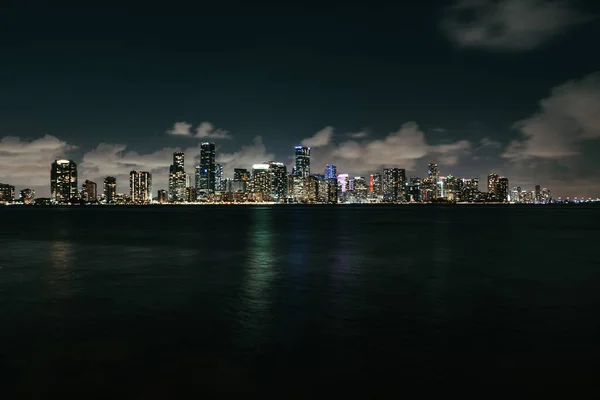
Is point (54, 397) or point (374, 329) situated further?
point (374, 329)

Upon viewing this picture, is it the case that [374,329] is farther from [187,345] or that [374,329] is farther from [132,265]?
[132,265]

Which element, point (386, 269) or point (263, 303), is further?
point (386, 269)

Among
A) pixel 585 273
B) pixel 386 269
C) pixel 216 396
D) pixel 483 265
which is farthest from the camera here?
pixel 483 265

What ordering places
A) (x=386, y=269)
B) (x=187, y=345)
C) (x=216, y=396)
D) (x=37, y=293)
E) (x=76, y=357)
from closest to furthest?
(x=216, y=396) < (x=76, y=357) < (x=187, y=345) < (x=37, y=293) < (x=386, y=269)

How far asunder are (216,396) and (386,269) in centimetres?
2135

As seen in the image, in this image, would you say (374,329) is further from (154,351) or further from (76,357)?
(76,357)

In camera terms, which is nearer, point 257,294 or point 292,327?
point 292,327

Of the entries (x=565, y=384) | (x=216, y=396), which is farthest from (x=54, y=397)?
(x=565, y=384)

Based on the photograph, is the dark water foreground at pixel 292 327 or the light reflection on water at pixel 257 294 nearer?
the dark water foreground at pixel 292 327

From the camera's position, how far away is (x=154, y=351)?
516 inches

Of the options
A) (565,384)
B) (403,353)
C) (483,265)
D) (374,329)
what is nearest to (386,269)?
(483,265)

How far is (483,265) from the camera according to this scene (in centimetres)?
3209

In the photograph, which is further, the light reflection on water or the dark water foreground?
the light reflection on water

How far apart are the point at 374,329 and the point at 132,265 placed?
72.6 feet
